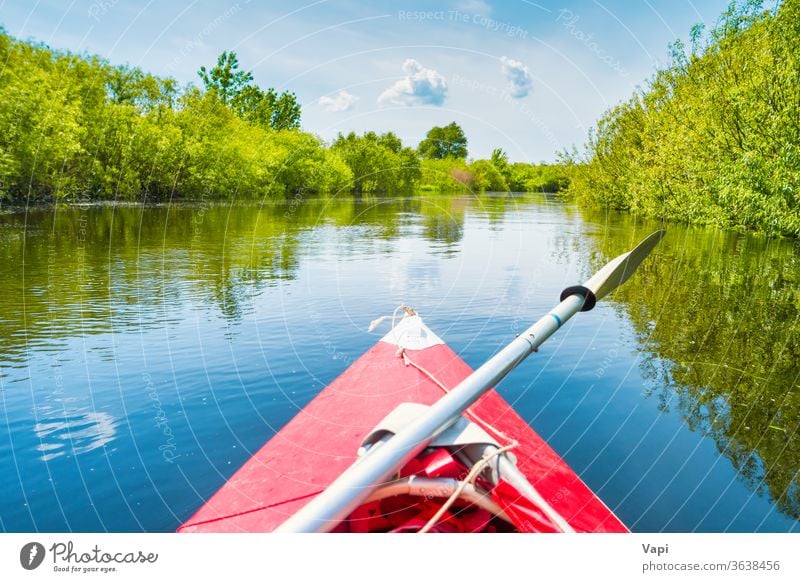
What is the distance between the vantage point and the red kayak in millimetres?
2689

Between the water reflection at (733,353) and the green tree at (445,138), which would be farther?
the green tree at (445,138)

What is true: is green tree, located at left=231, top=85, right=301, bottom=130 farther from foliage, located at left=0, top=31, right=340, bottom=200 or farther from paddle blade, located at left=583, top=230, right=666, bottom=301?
paddle blade, located at left=583, top=230, right=666, bottom=301

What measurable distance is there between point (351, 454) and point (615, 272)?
2826 millimetres

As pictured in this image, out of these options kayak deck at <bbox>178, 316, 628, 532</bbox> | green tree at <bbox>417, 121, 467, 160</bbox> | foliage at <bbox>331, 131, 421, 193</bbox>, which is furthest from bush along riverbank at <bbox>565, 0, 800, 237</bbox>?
foliage at <bbox>331, 131, 421, 193</bbox>

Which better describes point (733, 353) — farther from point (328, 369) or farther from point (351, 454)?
point (351, 454)

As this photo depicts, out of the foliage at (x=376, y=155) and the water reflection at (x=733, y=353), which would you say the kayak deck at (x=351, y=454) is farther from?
the foliage at (x=376, y=155)

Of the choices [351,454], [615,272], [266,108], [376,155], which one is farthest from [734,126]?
[266,108]

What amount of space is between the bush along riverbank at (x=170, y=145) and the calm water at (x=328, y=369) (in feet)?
35.4

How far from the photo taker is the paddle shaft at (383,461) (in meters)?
2.49

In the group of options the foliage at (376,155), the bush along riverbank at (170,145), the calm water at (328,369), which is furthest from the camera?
the foliage at (376,155)

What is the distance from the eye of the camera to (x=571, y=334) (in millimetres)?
9680

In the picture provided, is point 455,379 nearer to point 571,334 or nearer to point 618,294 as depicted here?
point 571,334

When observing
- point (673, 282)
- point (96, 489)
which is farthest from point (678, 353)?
point (96, 489)

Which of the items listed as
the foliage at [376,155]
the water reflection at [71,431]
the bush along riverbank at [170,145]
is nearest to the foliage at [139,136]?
the bush along riverbank at [170,145]
